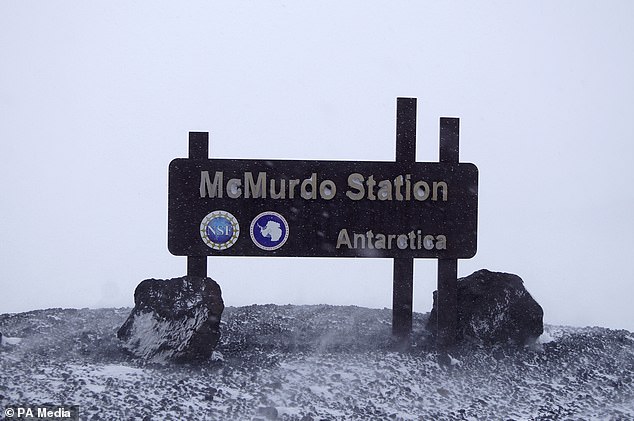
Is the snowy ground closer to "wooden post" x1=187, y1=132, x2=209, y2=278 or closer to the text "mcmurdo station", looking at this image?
"wooden post" x1=187, y1=132, x2=209, y2=278

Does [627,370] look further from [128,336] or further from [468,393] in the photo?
[128,336]

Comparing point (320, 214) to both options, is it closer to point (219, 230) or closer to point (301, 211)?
point (301, 211)

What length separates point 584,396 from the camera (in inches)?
427

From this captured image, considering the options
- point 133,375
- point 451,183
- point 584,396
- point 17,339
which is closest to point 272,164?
point 451,183

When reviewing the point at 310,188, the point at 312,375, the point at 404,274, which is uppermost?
the point at 310,188

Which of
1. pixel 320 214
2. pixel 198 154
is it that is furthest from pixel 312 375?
pixel 198 154

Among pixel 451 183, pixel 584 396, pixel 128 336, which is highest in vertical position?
pixel 451 183

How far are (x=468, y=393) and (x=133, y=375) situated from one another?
4904 mm

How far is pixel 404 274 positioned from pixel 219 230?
3.30 meters

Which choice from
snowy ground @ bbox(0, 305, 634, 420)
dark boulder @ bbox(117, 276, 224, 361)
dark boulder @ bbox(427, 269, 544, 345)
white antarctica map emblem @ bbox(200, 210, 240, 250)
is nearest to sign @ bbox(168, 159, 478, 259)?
white antarctica map emblem @ bbox(200, 210, 240, 250)

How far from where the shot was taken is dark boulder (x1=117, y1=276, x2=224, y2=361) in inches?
422

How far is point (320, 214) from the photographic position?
12328 mm

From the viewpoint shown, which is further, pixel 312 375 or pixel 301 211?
pixel 301 211

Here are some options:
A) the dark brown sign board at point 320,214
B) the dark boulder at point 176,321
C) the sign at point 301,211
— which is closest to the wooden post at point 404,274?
the dark brown sign board at point 320,214
